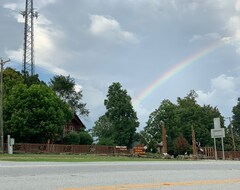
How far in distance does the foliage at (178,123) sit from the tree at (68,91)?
1438 centimetres

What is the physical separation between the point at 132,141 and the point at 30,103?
86.9 feet

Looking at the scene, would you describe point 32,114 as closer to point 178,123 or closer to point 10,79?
point 10,79

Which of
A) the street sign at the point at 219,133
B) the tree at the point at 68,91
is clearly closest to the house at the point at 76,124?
the tree at the point at 68,91

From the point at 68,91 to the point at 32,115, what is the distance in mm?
28573

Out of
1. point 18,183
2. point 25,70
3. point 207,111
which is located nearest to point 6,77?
point 25,70

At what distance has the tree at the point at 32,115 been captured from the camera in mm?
51781

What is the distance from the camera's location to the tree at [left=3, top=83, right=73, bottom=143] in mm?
51781

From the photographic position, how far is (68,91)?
80625 mm

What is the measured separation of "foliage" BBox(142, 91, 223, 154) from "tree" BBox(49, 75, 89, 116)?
14384 mm

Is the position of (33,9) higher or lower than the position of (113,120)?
higher

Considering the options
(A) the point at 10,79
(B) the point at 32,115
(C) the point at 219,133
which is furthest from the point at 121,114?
(C) the point at 219,133

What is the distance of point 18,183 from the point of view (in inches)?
449

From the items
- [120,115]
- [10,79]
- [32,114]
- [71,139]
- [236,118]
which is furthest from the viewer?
[236,118]

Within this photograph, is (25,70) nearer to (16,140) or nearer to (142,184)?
(16,140)
